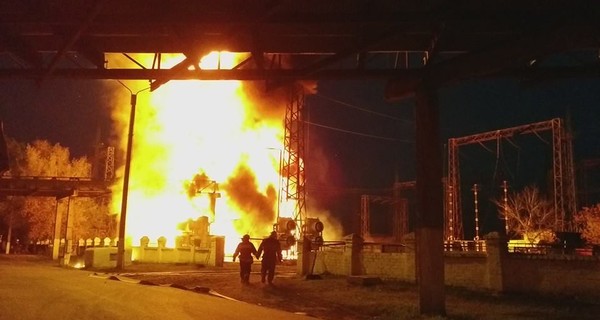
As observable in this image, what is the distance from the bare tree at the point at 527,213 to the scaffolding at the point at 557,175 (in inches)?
231

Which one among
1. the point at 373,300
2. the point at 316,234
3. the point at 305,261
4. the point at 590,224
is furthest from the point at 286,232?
the point at 590,224

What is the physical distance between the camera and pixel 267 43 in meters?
11.6

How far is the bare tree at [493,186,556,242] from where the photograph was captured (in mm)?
57062

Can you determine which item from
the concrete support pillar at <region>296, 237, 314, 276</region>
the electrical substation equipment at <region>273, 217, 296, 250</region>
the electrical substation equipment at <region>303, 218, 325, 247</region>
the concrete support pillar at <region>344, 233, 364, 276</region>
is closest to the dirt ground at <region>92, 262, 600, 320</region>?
the concrete support pillar at <region>344, 233, 364, 276</region>

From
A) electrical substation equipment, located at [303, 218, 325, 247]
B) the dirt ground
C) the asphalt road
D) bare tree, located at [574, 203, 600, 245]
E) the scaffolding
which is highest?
the scaffolding

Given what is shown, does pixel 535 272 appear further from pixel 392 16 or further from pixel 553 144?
pixel 553 144

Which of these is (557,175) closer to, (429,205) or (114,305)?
(429,205)

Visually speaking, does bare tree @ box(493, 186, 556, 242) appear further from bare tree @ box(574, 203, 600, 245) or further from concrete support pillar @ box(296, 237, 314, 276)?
concrete support pillar @ box(296, 237, 314, 276)

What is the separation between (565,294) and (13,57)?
51.4 feet

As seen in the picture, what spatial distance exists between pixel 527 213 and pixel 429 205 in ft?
179

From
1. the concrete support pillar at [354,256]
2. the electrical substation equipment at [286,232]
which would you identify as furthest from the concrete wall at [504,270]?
the electrical substation equipment at [286,232]

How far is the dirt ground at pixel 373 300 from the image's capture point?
12.4 meters

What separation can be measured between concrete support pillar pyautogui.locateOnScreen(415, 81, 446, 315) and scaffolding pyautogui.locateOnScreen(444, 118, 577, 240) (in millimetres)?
37858

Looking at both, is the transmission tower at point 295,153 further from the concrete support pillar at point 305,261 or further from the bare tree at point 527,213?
the concrete support pillar at point 305,261
